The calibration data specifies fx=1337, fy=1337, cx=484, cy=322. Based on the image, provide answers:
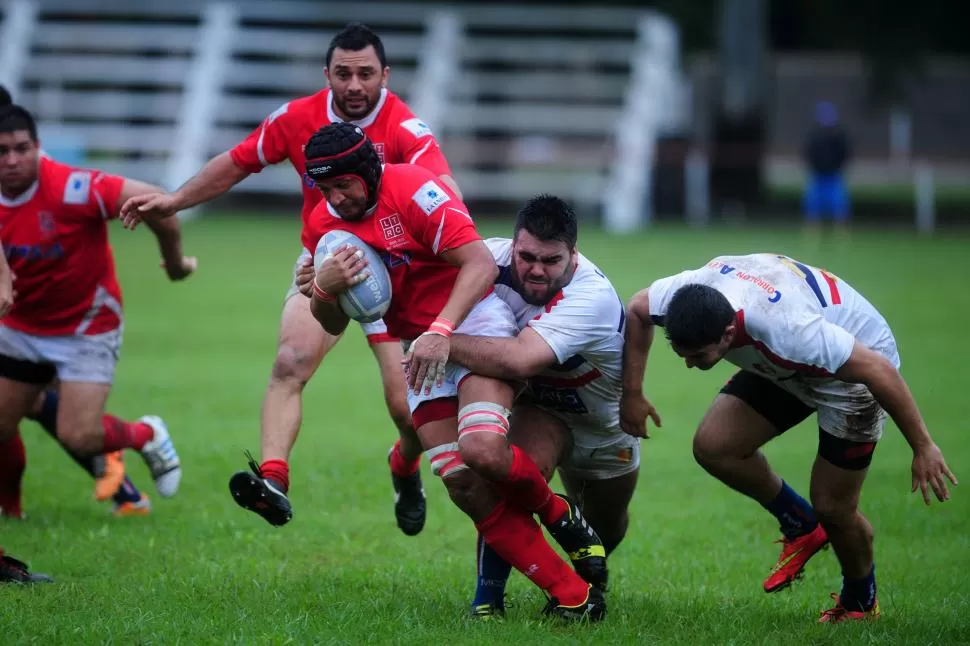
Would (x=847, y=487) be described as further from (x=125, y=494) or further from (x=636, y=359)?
(x=125, y=494)

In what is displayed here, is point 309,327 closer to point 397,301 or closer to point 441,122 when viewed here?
point 397,301

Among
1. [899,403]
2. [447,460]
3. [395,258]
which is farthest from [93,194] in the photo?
[899,403]

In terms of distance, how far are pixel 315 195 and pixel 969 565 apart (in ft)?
13.6

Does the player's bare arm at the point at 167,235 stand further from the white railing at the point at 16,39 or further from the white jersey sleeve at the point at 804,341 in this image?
the white railing at the point at 16,39

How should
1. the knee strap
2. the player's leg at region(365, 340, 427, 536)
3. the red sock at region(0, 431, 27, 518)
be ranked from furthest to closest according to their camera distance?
the red sock at region(0, 431, 27, 518)
the player's leg at region(365, 340, 427, 536)
the knee strap

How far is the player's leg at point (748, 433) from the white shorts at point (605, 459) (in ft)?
1.03

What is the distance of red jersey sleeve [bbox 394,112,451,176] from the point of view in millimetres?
7055

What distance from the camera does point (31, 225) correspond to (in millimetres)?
7625

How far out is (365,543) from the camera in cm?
779

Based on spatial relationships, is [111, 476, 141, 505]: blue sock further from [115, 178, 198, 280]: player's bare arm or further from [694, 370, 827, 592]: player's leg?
[694, 370, 827, 592]: player's leg

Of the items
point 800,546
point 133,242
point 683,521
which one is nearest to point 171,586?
point 800,546

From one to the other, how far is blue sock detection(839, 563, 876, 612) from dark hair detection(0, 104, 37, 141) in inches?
197

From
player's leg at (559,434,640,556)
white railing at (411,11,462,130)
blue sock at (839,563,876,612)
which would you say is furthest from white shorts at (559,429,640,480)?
white railing at (411,11,462,130)

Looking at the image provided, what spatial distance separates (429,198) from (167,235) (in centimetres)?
246
